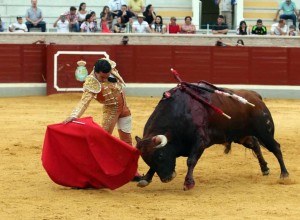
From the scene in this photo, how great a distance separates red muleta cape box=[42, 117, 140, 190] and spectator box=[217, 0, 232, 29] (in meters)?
12.8

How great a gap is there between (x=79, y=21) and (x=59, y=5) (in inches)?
92.6

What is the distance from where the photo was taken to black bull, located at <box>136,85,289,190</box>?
7.47 meters

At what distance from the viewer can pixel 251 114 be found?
314 inches

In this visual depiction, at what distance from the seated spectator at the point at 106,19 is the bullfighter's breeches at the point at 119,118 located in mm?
9409

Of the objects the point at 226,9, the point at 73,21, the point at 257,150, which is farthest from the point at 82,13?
the point at 257,150

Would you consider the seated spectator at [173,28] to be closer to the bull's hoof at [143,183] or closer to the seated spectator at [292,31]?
the seated spectator at [292,31]

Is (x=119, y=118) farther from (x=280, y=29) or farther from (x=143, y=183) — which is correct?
(x=280, y=29)

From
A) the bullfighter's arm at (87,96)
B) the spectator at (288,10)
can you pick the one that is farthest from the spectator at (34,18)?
the bullfighter's arm at (87,96)

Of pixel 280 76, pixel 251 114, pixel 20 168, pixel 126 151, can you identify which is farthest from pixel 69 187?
pixel 280 76

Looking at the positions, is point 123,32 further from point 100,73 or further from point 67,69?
point 100,73

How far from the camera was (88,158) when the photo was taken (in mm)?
7605

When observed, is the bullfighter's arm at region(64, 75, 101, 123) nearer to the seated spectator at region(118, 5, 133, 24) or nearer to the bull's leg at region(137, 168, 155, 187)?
the bull's leg at region(137, 168, 155, 187)

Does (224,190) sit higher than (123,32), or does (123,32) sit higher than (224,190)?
(123,32)

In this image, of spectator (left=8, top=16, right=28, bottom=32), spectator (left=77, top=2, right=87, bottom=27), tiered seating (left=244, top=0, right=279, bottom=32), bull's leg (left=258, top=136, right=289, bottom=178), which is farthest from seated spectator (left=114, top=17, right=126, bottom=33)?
bull's leg (left=258, top=136, right=289, bottom=178)
